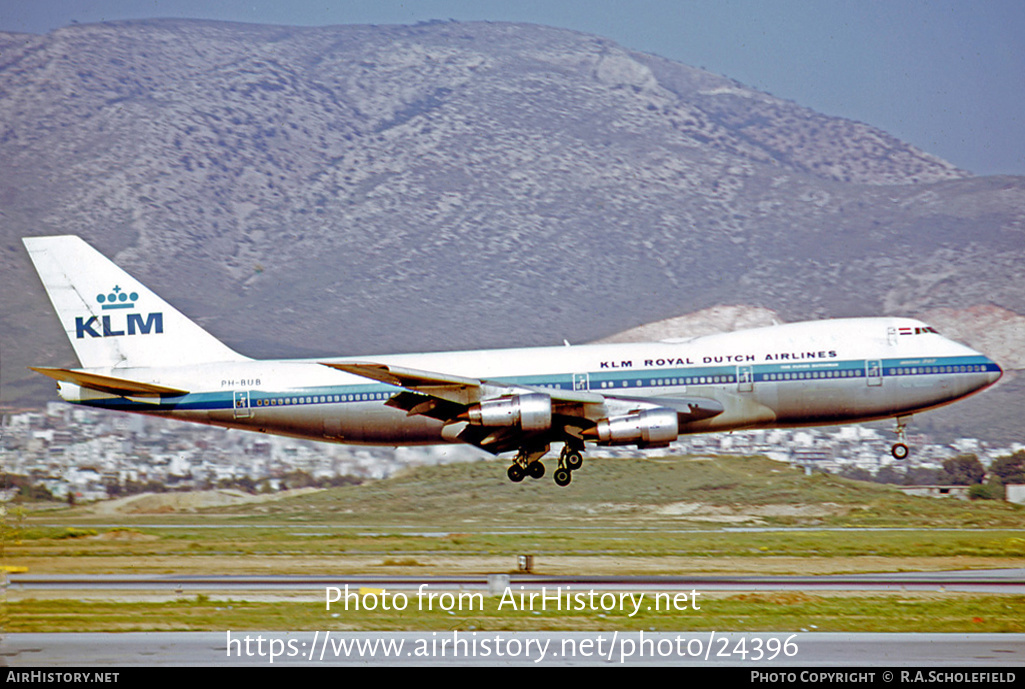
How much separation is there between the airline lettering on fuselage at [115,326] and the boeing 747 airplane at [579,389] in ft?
5.44

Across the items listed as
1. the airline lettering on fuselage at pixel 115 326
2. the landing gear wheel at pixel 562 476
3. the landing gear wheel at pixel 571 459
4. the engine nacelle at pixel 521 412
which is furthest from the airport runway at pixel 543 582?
the airline lettering on fuselage at pixel 115 326

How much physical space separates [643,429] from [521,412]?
375cm

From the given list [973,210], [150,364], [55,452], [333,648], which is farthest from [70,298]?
[973,210]

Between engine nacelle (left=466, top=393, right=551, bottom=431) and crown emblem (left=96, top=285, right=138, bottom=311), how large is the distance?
14.4 m

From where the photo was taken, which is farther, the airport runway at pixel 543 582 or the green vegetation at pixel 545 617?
the airport runway at pixel 543 582

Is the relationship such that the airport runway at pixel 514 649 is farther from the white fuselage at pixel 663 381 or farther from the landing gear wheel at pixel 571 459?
the white fuselage at pixel 663 381

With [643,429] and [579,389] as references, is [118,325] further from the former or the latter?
[643,429]

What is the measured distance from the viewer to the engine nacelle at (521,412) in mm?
33594

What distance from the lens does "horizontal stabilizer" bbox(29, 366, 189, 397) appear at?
35.2 metres

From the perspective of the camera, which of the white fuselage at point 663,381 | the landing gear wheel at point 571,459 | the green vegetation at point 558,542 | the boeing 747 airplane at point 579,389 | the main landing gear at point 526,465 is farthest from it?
the main landing gear at point 526,465

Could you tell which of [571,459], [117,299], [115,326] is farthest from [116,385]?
[571,459]

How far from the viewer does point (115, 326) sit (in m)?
39.2

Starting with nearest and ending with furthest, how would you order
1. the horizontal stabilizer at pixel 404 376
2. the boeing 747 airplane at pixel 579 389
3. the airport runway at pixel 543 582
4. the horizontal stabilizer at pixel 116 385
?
the airport runway at pixel 543 582
the horizontal stabilizer at pixel 404 376
the boeing 747 airplane at pixel 579 389
the horizontal stabilizer at pixel 116 385

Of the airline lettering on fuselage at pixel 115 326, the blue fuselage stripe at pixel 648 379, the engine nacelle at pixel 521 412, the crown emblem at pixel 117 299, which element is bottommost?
the engine nacelle at pixel 521 412
